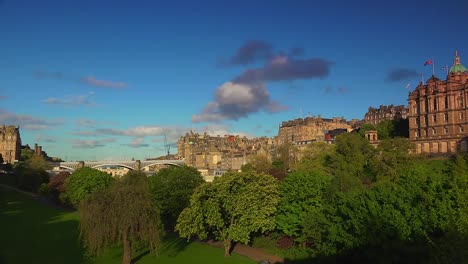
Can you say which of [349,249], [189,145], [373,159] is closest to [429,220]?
[349,249]

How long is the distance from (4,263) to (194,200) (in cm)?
1476

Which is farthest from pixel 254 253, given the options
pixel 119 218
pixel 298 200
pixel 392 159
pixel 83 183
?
pixel 83 183

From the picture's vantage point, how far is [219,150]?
163750mm

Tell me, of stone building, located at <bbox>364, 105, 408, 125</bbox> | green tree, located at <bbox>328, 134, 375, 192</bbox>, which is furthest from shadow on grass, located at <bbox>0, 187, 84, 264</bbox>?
stone building, located at <bbox>364, 105, 408, 125</bbox>

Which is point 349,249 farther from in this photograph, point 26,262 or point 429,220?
point 26,262

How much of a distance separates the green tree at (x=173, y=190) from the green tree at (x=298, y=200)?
1186 centimetres

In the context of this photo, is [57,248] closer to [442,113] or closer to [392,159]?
[392,159]

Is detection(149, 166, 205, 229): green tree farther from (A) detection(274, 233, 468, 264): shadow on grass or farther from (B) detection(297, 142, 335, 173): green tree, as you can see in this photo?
(B) detection(297, 142, 335, 173): green tree

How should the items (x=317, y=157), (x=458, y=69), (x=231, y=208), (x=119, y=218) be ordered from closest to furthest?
(x=119, y=218) → (x=231, y=208) → (x=317, y=157) → (x=458, y=69)

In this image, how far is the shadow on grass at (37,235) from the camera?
3310cm

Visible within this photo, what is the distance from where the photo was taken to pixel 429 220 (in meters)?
27.4

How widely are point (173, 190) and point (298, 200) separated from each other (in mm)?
16260

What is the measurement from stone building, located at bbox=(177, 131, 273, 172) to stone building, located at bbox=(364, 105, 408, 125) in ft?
127

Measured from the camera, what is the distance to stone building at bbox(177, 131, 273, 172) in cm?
14523
